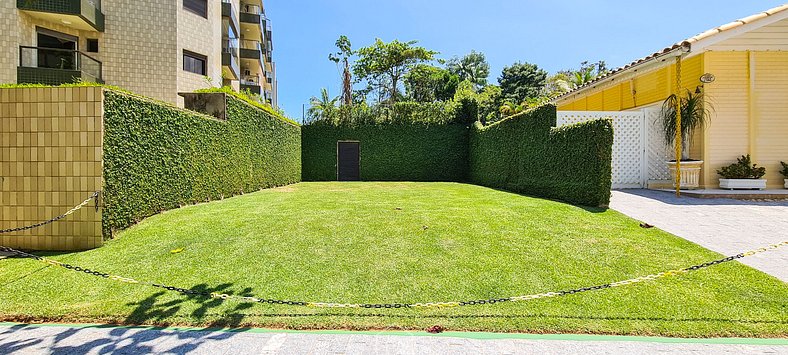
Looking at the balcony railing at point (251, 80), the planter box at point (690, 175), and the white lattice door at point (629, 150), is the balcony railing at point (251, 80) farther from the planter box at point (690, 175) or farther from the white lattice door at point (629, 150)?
the planter box at point (690, 175)

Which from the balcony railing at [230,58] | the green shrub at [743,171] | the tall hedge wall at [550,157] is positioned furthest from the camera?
the balcony railing at [230,58]

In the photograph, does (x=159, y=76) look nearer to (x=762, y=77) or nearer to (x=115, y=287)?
(x=115, y=287)

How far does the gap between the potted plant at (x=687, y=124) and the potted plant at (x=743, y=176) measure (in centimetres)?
57

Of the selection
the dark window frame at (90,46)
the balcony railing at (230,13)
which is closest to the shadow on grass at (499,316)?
the dark window frame at (90,46)

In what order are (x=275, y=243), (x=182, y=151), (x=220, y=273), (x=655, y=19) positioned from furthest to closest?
(x=655, y=19) < (x=182, y=151) < (x=275, y=243) < (x=220, y=273)

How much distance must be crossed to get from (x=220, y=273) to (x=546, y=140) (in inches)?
322

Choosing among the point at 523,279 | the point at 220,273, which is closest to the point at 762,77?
the point at 523,279

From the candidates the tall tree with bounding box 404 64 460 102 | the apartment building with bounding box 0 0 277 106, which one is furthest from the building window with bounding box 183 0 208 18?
the tall tree with bounding box 404 64 460 102

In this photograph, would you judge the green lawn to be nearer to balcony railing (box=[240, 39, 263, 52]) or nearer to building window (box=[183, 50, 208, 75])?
building window (box=[183, 50, 208, 75])

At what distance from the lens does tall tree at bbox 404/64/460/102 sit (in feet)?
116

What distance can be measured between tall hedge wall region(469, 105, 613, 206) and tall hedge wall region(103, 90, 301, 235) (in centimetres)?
824

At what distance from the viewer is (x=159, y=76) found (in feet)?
57.7

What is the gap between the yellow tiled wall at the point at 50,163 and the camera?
17.9 feet

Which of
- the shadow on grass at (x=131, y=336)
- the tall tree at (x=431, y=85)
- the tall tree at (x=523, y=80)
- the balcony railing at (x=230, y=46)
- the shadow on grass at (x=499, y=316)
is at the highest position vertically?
the tall tree at (x=523, y=80)
